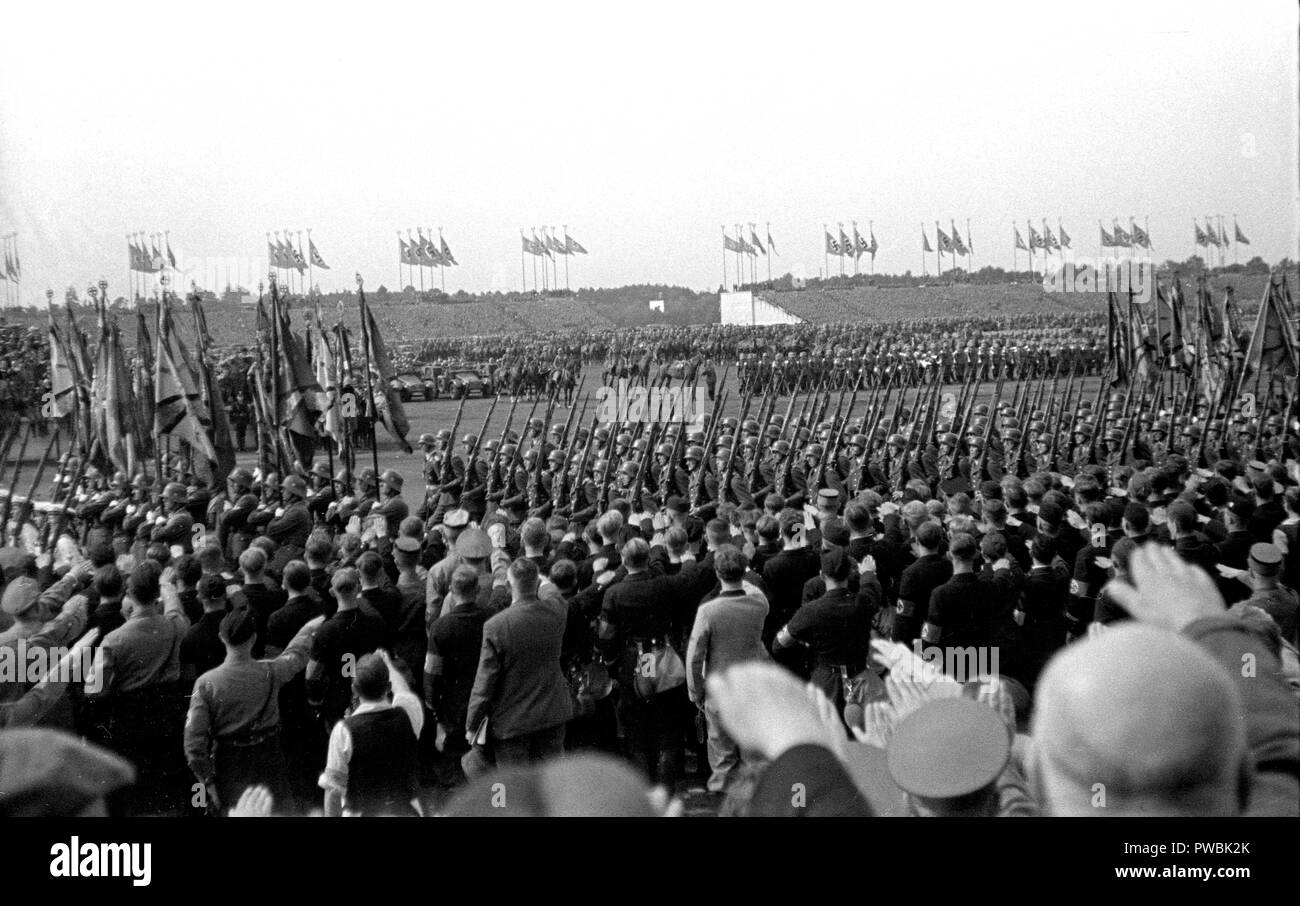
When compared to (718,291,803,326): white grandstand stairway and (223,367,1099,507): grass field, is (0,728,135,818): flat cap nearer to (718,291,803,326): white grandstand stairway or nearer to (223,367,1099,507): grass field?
(718,291,803,326): white grandstand stairway

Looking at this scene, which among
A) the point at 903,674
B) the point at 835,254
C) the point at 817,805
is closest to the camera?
the point at 817,805

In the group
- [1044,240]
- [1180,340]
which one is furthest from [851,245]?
[1180,340]

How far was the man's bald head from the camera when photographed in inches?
101

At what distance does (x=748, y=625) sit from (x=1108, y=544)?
1.97m

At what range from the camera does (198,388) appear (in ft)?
30.1

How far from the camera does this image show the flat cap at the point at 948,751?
3.12m

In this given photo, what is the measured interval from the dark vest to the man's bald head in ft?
7.58

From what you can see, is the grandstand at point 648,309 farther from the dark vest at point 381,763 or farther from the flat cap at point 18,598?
the dark vest at point 381,763

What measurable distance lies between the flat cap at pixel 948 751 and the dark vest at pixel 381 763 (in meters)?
1.78

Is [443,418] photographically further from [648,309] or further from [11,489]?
[11,489]

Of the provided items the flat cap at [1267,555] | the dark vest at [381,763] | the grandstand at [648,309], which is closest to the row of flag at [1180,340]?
the grandstand at [648,309]
